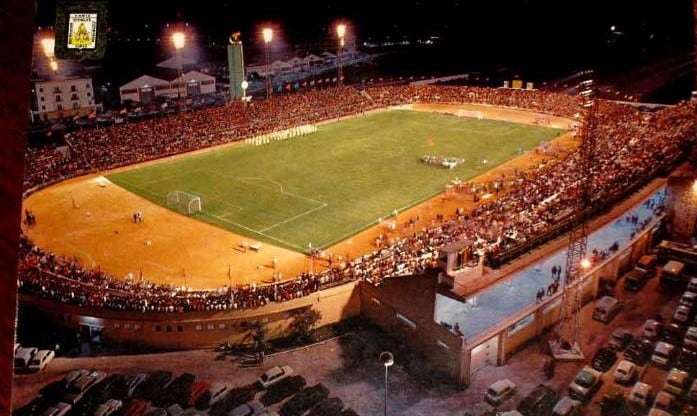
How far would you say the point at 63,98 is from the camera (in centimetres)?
5472

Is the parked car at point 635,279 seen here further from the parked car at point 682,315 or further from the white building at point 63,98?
the white building at point 63,98

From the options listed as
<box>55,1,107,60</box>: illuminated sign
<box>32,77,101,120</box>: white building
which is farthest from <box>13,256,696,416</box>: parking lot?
<box>32,77,101,120</box>: white building

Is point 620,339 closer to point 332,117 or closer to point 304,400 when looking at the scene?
point 304,400

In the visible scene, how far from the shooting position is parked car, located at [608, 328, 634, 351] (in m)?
19.2

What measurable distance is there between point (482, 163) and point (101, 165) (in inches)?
1026

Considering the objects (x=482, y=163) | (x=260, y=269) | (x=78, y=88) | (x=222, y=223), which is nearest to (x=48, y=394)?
(x=260, y=269)

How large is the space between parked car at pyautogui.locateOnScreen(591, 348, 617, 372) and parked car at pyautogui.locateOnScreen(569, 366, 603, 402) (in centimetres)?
53

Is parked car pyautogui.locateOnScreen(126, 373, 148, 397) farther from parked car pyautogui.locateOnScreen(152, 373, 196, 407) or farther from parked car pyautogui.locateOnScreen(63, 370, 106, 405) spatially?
parked car pyautogui.locateOnScreen(63, 370, 106, 405)

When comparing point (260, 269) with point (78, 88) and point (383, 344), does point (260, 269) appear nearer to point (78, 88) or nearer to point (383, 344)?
point (383, 344)

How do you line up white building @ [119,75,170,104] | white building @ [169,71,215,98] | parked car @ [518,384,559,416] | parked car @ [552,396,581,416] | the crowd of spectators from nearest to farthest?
parked car @ [552,396,581,416], parked car @ [518,384,559,416], the crowd of spectators, white building @ [119,75,170,104], white building @ [169,71,215,98]

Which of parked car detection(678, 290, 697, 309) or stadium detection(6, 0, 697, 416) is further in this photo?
parked car detection(678, 290, 697, 309)

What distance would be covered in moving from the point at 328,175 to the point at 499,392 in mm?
24251

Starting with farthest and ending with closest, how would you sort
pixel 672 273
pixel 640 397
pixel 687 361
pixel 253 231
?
pixel 253 231
pixel 672 273
pixel 687 361
pixel 640 397

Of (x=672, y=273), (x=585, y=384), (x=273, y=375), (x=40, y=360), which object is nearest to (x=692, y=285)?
(x=672, y=273)
